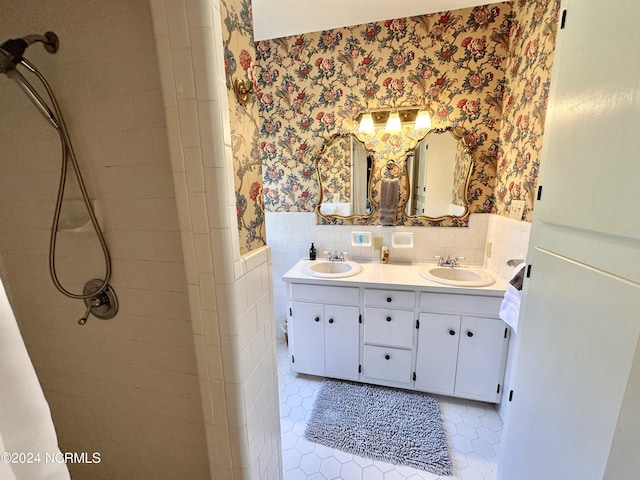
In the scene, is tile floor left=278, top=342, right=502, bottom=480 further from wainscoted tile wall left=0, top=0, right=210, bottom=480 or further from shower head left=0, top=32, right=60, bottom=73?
shower head left=0, top=32, right=60, bottom=73

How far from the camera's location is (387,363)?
1901 millimetres

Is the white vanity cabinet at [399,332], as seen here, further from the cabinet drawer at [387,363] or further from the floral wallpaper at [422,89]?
the floral wallpaper at [422,89]

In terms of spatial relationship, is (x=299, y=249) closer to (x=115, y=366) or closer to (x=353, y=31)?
(x=115, y=366)

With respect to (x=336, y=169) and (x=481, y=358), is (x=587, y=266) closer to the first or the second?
(x=481, y=358)

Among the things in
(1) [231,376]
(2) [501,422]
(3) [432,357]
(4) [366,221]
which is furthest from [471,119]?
(1) [231,376]

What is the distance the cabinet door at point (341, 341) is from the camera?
189cm

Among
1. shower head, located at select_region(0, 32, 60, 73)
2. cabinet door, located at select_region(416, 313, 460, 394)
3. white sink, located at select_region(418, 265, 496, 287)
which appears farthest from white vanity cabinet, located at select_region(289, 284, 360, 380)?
shower head, located at select_region(0, 32, 60, 73)

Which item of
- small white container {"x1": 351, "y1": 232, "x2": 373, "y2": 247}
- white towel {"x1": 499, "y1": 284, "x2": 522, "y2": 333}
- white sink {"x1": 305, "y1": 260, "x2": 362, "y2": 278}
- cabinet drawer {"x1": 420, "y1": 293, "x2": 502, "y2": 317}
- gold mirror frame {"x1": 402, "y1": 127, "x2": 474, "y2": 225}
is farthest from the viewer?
small white container {"x1": 351, "y1": 232, "x2": 373, "y2": 247}

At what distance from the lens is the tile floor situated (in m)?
1.40

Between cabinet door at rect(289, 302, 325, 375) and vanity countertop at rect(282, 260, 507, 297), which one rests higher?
vanity countertop at rect(282, 260, 507, 297)

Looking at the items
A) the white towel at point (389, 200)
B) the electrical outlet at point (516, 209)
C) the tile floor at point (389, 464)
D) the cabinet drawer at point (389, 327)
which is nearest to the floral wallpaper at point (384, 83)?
the white towel at point (389, 200)

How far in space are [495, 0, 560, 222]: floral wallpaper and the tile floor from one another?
4.45 ft

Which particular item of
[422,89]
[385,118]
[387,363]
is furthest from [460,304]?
[422,89]

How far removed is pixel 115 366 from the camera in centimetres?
102
